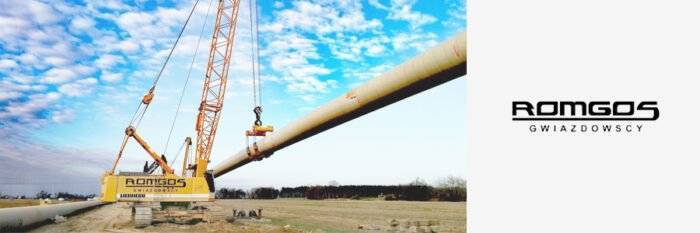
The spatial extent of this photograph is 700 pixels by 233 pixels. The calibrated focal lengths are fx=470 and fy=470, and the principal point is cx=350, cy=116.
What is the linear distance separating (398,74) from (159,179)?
18560mm

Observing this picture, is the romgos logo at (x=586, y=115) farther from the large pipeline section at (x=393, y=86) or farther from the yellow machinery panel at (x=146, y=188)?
the yellow machinery panel at (x=146, y=188)

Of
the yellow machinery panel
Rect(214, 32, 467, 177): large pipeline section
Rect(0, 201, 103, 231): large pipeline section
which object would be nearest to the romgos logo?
Rect(214, 32, 467, 177): large pipeline section

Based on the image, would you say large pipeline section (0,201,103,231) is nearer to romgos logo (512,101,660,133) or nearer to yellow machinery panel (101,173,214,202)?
yellow machinery panel (101,173,214,202)

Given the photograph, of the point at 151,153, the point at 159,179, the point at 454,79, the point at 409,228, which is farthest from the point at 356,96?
the point at 151,153

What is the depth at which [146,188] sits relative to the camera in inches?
951

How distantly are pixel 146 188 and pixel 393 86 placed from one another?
61.0ft

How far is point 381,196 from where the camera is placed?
287 feet

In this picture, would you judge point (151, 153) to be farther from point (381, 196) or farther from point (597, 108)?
point (381, 196)

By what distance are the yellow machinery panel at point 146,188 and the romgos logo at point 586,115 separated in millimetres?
22351

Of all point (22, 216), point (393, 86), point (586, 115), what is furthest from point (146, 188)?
point (586, 115)

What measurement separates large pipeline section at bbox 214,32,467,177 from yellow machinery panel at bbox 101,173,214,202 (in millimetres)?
10752

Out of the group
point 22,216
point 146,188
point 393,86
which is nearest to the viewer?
point 393,86

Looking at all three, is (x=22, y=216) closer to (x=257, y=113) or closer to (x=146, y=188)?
(x=146, y=188)

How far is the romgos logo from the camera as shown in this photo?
521cm
